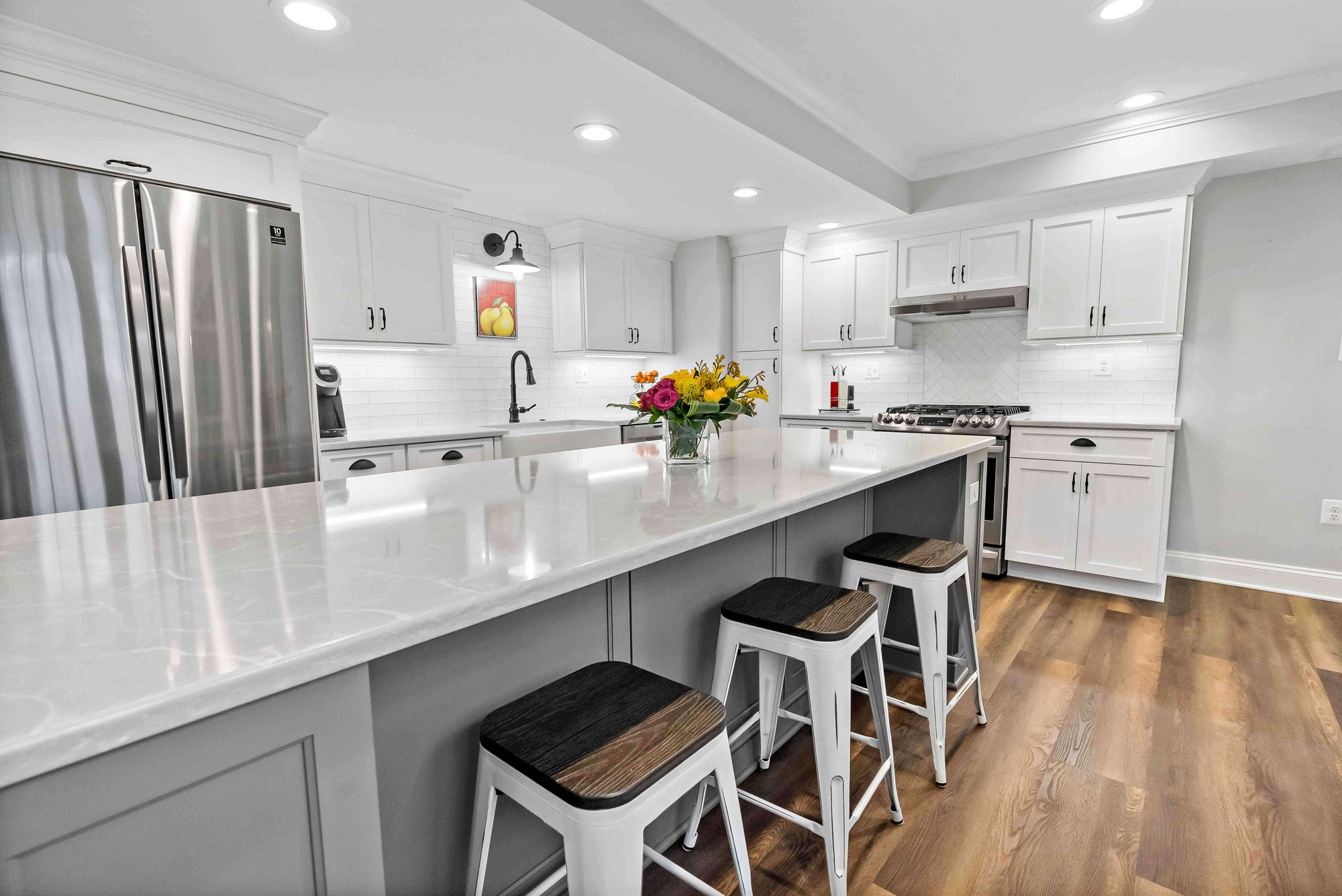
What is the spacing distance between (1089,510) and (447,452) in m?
3.57

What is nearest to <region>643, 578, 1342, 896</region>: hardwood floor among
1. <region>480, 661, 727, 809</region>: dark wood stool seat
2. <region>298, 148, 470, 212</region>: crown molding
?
<region>480, 661, 727, 809</region>: dark wood stool seat

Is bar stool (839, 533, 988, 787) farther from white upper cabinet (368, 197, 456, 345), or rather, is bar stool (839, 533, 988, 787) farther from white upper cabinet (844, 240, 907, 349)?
white upper cabinet (368, 197, 456, 345)

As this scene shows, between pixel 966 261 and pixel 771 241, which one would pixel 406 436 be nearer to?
pixel 771 241

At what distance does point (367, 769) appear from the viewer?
26.0 inches

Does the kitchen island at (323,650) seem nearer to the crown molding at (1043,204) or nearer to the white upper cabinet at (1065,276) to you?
the white upper cabinet at (1065,276)

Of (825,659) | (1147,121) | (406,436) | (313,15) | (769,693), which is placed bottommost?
(769,693)

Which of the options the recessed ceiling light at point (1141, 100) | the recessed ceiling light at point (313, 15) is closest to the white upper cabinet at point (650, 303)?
the recessed ceiling light at point (313, 15)

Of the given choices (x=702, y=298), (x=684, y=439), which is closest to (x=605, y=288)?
(x=702, y=298)

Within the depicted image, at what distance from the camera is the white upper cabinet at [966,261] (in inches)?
152

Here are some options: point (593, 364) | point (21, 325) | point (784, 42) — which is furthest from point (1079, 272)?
point (21, 325)

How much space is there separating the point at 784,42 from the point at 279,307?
233 centimetres

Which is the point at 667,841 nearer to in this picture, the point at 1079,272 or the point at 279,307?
the point at 279,307

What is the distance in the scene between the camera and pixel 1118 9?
7.54 feet

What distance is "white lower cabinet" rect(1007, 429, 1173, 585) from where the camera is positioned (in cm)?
329
